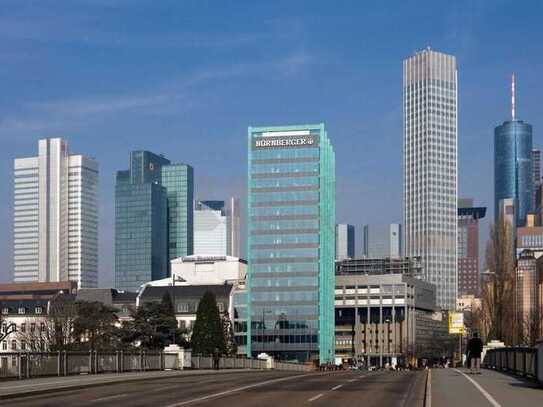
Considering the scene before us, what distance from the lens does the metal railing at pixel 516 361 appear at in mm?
37153

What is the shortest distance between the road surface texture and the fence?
17.0 metres

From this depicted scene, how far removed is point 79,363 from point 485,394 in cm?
2362

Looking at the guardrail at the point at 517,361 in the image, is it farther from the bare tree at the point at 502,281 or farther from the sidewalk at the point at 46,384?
the bare tree at the point at 502,281

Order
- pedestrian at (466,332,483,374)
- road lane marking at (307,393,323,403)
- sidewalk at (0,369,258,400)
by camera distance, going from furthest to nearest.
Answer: pedestrian at (466,332,483,374)
sidewalk at (0,369,258,400)
road lane marking at (307,393,323,403)

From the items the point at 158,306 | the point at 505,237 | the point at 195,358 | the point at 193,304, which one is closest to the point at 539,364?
the point at 195,358

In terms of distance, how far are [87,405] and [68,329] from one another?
329 feet

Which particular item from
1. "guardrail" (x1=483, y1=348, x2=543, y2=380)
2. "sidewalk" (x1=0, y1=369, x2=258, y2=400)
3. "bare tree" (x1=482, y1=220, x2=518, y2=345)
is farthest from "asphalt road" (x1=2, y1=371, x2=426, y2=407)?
"bare tree" (x1=482, y1=220, x2=518, y2=345)

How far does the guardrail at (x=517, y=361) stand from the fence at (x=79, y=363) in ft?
64.8

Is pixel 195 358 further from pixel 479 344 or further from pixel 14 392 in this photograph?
pixel 14 392

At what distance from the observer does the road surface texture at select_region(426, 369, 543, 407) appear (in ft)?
85.0

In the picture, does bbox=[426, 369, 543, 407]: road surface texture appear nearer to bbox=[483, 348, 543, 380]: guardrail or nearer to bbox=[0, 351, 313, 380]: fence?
bbox=[483, 348, 543, 380]: guardrail

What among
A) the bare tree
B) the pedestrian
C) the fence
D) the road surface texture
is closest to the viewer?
the road surface texture

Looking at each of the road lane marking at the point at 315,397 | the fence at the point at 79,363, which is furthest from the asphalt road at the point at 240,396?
the fence at the point at 79,363

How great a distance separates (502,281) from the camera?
85.8 m
